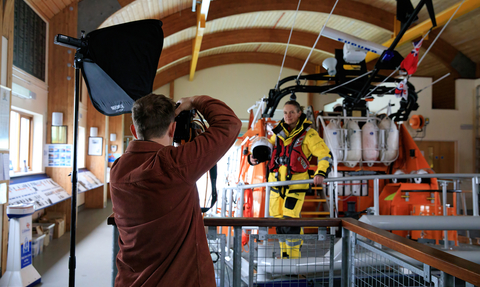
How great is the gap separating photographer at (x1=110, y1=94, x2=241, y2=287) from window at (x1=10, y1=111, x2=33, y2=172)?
5.71 meters

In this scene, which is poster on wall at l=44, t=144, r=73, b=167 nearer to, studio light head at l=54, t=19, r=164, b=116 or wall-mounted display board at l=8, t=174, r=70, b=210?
wall-mounted display board at l=8, t=174, r=70, b=210

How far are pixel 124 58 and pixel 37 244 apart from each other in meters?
4.50

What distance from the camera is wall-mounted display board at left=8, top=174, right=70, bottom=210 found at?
15.3ft

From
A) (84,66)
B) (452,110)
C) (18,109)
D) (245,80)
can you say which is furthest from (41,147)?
(452,110)

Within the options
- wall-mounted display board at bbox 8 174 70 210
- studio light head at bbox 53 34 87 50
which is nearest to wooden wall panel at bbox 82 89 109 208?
wall-mounted display board at bbox 8 174 70 210

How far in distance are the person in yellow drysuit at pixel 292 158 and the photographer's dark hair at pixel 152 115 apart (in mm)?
2301

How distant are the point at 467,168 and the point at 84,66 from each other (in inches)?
523

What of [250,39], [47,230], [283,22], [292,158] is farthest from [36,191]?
[283,22]

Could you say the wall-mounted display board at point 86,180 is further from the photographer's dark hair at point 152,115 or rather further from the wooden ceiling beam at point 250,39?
the photographer's dark hair at point 152,115

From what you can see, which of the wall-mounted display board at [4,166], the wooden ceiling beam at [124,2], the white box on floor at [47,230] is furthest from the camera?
the wooden ceiling beam at [124,2]

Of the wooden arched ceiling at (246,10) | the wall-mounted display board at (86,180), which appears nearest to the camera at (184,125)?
the wall-mounted display board at (86,180)

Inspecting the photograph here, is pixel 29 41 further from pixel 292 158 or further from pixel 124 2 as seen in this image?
pixel 292 158

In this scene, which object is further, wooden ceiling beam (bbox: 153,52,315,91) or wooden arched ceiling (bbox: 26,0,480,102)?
wooden ceiling beam (bbox: 153,52,315,91)

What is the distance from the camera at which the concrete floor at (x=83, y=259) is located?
405 cm
